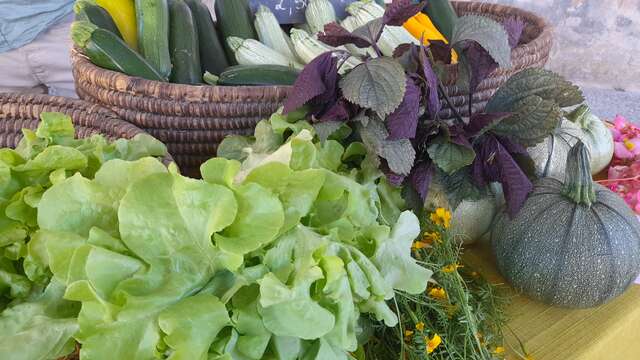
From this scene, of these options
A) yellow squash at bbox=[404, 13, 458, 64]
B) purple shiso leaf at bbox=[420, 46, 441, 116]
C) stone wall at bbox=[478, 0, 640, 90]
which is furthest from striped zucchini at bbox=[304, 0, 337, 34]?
stone wall at bbox=[478, 0, 640, 90]

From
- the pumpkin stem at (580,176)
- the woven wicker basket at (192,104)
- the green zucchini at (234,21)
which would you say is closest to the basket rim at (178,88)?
the woven wicker basket at (192,104)

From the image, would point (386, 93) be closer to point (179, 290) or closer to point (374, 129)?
point (374, 129)

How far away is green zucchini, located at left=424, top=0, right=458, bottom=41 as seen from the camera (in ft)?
4.12

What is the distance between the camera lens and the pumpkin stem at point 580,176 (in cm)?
73

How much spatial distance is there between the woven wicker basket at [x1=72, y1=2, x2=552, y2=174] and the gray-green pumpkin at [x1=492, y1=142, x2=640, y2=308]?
0.74 feet

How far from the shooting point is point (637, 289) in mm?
816

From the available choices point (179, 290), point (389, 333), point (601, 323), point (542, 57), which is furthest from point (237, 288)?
point (542, 57)

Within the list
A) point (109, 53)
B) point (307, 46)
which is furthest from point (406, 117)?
point (109, 53)

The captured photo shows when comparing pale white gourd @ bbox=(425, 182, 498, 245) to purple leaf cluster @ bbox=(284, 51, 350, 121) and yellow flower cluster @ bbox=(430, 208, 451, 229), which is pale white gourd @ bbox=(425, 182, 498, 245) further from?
purple leaf cluster @ bbox=(284, 51, 350, 121)

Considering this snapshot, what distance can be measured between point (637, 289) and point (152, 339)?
712 mm

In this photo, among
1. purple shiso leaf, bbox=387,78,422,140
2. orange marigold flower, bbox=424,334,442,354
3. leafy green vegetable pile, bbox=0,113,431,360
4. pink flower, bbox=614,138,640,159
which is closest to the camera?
leafy green vegetable pile, bbox=0,113,431,360

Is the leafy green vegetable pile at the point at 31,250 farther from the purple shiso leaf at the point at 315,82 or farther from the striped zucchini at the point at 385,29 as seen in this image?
the striped zucchini at the point at 385,29

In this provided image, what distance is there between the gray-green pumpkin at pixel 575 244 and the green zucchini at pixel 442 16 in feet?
1.97

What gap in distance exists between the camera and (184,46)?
1.13 metres
